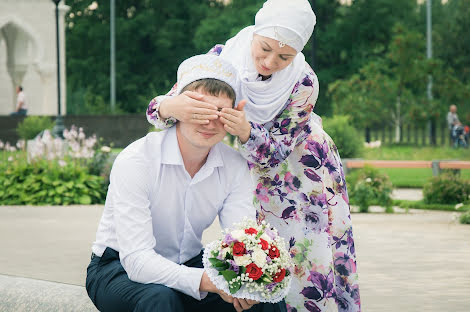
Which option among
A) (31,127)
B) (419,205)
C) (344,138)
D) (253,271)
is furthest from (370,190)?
(31,127)

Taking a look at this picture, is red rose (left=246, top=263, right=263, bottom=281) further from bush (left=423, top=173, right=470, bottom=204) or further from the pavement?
bush (left=423, top=173, right=470, bottom=204)

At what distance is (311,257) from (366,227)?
6010 mm

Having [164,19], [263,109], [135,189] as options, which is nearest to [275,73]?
[263,109]

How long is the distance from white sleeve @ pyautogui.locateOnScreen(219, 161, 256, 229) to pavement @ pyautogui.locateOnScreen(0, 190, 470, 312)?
3.14ft

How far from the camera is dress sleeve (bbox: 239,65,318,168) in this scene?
11.7ft

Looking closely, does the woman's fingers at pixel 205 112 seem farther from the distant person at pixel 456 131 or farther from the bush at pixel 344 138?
the distant person at pixel 456 131

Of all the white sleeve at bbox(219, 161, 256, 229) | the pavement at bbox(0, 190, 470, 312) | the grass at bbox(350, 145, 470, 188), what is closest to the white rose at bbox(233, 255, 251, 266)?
the white sleeve at bbox(219, 161, 256, 229)

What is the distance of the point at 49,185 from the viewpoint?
12.9 m

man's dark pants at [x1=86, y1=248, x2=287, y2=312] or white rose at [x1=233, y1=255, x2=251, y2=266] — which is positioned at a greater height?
white rose at [x1=233, y1=255, x2=251, y2=266]

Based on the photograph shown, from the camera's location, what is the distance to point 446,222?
33.9 feet

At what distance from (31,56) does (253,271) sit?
3510cm

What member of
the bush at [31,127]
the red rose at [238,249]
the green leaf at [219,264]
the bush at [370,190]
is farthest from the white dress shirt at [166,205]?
the bush at [31,127]

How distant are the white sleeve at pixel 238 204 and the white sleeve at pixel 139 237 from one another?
361mm

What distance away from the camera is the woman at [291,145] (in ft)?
11.5
